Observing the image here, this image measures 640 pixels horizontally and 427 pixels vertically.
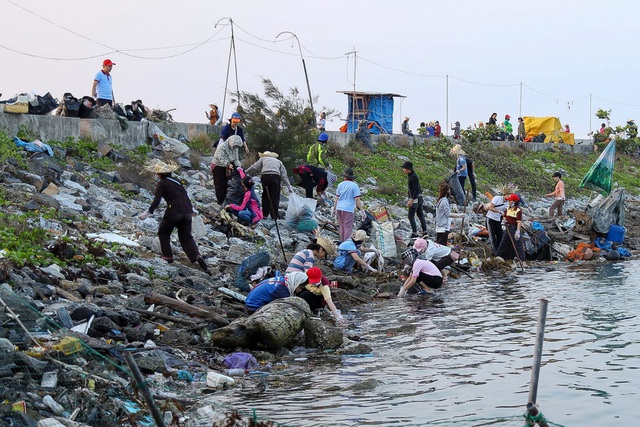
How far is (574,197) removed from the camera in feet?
108

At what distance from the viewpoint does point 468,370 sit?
9.00 meters

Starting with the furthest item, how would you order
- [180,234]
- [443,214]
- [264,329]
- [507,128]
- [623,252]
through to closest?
1. [507,128]
2. [623,252]
3. [443,214]
4. [180,234]
5. [264,329]

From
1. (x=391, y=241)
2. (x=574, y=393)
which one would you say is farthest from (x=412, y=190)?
(x=574, y=393)

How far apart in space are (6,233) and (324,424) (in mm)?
5933

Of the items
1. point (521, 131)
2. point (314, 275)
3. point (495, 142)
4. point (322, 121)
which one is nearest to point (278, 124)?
point (322, 121)

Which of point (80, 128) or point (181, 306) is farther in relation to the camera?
point (80, 128)

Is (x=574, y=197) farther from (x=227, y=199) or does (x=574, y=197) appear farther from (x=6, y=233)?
(x=6, y=233)

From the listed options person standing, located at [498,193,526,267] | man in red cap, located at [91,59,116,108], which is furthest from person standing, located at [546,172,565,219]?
man in red cap, located at [91,59,116,108]

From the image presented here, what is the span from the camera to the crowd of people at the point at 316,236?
11328 mm

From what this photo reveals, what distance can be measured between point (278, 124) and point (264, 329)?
1327 centimetres

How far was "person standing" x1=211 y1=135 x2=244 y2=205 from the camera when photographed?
1612 cm

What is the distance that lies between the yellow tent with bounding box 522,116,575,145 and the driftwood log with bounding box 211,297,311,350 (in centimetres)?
3555

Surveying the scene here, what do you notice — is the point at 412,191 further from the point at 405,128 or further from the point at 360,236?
the point at 405,128

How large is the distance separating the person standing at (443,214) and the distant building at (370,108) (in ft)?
62.7
